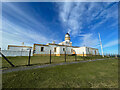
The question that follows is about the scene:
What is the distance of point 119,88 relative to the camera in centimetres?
195

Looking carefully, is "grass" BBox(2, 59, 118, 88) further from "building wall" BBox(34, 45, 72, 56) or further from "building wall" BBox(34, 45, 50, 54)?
"building wall" BBox(34, 45, 72, 56)

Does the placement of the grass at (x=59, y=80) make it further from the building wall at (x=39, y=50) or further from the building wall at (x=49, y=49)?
the building wall at (x=49, y=49)

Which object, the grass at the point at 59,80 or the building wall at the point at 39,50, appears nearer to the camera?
the grass at the point at 59,80

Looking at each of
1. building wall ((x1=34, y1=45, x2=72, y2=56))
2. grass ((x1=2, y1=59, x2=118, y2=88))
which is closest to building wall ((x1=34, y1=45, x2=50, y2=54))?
building wall ((x1=34, y1=45, x2=72, y2=56))

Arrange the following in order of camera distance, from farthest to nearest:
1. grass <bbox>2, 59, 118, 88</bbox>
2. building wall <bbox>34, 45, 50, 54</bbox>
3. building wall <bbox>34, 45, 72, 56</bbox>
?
building wall <bbox>34, 45, 72, 56</bbox>, building wall <bbox>34, 45, 50, 54</bbox>, grass <bbox>2, 59, 118, 88</bbox>

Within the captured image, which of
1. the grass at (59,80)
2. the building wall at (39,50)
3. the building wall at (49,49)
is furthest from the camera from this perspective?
the building wall at (49,49)

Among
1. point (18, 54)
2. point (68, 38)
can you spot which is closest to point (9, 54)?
point (18, 54)

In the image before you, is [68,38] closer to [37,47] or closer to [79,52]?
[79,52]

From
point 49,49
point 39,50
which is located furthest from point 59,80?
point 49,49

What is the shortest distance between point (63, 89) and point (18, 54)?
56.3 ft

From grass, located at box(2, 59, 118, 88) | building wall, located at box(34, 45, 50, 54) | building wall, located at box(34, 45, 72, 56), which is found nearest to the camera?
grass, located at box(2, 59, 118, 88)

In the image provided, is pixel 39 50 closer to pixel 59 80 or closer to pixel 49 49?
pixel 49 49

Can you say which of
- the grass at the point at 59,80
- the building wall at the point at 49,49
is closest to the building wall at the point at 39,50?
the building wall at the point at 49,49

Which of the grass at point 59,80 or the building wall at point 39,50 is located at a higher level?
the building wall at point 39,50
